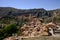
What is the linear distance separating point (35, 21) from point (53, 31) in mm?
7001

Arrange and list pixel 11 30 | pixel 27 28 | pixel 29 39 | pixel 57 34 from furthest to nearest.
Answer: pixel 11 30 → pixel 27 28 → pixel 57 34 → pixel 29 39

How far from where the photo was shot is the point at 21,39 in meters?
14.4

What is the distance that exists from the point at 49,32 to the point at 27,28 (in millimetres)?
4389

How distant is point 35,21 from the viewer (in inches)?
896

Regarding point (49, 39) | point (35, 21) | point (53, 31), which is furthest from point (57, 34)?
point (35, 21)

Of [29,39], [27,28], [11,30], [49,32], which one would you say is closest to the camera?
[29,39]

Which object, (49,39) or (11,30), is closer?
(49,39)

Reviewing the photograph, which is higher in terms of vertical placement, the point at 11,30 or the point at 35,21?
the point at 35,21

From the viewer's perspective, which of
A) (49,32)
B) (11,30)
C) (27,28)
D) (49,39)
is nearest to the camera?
(49,39)

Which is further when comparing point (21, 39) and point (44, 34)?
point (44, 34)

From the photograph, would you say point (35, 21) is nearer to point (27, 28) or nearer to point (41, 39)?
point (27, 28)

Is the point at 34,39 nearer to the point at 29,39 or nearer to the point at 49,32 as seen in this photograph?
the point at 29,39

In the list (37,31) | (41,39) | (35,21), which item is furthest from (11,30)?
(41,39)

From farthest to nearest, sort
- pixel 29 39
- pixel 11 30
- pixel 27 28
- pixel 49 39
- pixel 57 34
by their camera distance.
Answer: pixel 11 30 → pixel 27 28 → pixel 57 34 → pixel 29 39 → pixel 49 39
